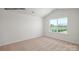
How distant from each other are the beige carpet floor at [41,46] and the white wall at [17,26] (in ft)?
0.30

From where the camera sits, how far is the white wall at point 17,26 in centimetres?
180

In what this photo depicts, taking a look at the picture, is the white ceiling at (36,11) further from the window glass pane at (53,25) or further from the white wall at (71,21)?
the window glass pane at (53,25)

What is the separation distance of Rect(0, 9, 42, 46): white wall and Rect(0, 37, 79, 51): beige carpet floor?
0.30 feet

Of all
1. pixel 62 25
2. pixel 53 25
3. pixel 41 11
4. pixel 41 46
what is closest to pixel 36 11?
pixel 41 11

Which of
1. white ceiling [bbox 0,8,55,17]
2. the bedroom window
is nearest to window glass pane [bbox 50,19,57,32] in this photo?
the bedroom window

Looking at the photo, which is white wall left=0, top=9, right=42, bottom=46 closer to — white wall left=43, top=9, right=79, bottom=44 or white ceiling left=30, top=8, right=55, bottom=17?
white ceiling left=30, top=8, right=55, bottom=17

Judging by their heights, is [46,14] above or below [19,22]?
above

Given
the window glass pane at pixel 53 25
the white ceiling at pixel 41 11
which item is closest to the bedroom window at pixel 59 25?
the window glass pane at pixel 53 25

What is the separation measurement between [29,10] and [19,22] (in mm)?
316

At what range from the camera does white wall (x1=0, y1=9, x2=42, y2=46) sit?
1804 mm
